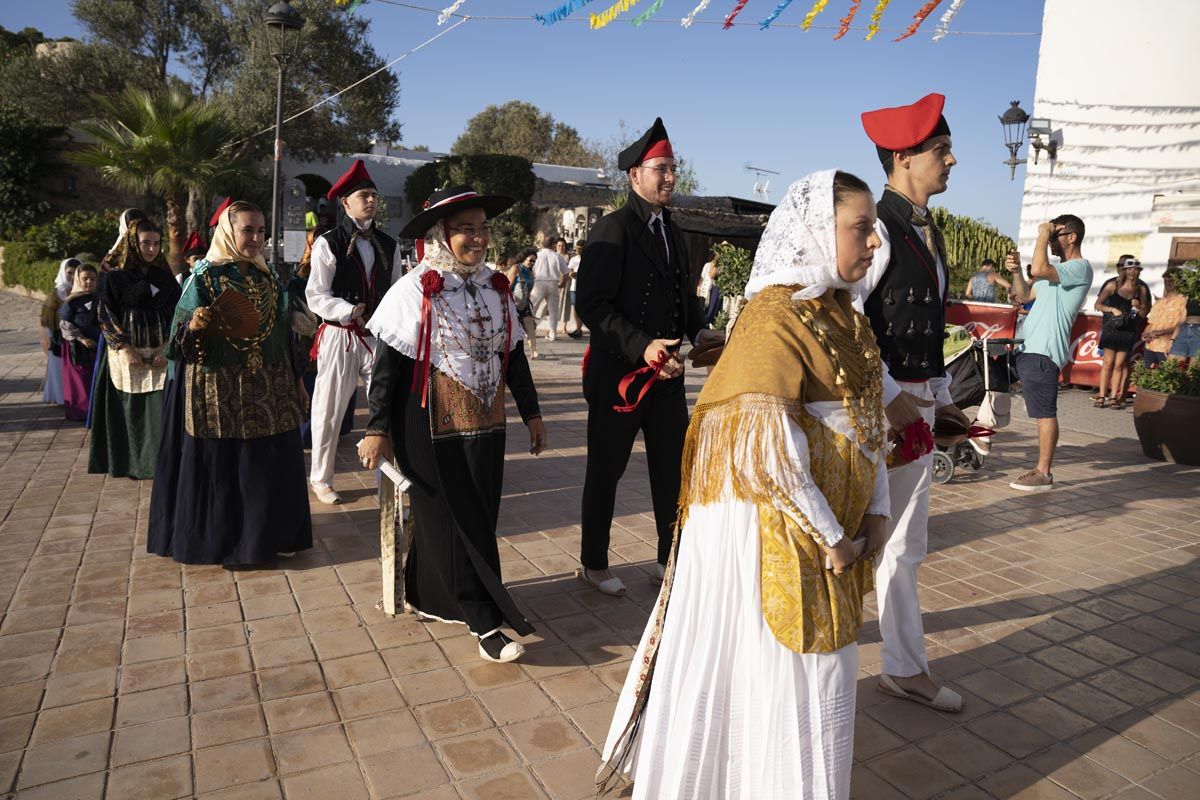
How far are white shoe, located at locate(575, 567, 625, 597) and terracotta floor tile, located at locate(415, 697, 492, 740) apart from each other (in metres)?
1.19

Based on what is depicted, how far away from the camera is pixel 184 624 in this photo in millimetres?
3969

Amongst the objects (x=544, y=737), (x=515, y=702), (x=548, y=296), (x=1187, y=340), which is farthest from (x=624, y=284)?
(x=548, y=296)

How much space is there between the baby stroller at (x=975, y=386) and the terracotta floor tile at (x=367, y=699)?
176 inches

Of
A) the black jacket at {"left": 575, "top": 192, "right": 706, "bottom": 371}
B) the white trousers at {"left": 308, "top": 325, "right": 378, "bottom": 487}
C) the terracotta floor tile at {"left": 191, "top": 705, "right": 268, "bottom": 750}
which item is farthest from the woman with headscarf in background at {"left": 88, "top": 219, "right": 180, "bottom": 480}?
the black jacket at {"left": 575, "top": 192, "right": 706, "bottom": 371}

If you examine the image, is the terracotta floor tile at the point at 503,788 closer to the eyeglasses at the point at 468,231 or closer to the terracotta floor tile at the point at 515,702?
the terracotta floor tile at the point at 515,702

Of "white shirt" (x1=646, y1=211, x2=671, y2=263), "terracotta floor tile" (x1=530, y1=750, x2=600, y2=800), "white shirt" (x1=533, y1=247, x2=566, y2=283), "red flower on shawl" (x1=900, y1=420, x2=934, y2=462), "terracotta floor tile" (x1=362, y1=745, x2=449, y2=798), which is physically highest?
"white shirt" (x1=533, y1=247, x2=566, y2=283)

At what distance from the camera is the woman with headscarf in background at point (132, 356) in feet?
19.6

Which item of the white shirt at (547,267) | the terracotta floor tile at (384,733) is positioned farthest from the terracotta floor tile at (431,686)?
the white shirt at (547,267)

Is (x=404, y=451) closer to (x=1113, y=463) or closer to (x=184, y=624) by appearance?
(x=184, y=624)

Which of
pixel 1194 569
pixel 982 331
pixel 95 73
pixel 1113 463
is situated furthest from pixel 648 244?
pixel 95 73

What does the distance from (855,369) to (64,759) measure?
9.47 ft

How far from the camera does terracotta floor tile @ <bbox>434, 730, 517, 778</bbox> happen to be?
291 cm

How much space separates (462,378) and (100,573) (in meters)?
2.44

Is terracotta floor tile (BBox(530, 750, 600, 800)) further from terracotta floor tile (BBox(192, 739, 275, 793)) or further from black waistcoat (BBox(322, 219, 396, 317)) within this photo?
black waistcoat (BBox(322, 219, 396, 317))
